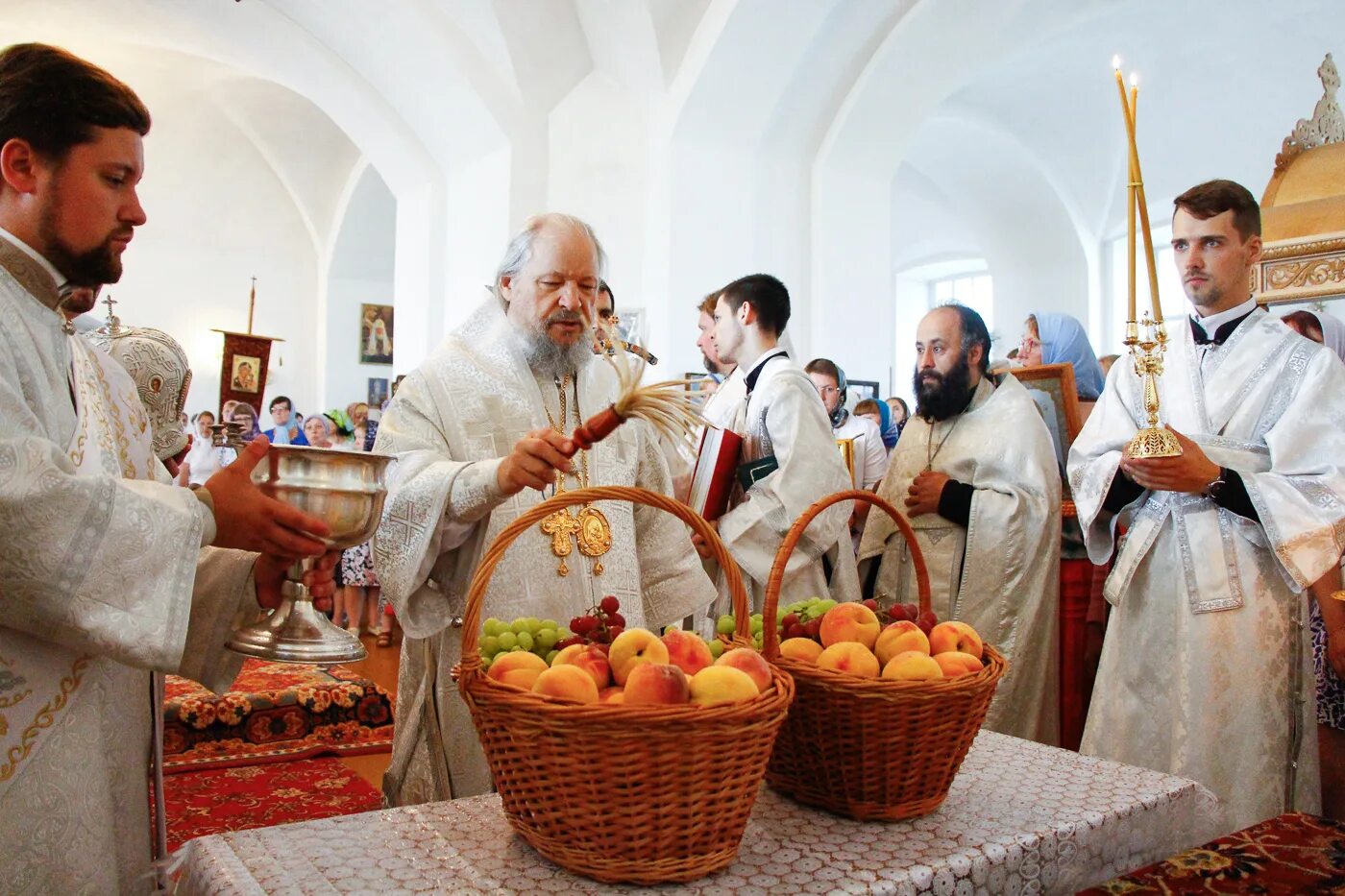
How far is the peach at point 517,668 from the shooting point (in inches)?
50.5

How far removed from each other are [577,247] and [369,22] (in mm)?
7542

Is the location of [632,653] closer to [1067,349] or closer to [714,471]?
[714,471]

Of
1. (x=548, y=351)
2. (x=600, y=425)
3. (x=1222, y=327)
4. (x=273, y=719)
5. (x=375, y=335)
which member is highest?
(x=375, y=335)

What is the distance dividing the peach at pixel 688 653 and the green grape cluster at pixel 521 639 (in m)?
0.17

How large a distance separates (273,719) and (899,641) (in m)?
3.83

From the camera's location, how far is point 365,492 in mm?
→ 1550

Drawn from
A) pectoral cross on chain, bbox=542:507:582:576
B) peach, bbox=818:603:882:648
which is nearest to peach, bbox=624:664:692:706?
peach, bbox=818:603:882:648

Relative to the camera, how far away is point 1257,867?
1431mm

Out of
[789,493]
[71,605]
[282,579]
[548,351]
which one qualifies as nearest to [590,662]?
[71,605]

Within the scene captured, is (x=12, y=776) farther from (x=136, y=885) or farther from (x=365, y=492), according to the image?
(x=365, y=492)

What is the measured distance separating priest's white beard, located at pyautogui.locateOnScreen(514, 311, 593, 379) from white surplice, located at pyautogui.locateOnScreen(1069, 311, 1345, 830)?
5.09 feet

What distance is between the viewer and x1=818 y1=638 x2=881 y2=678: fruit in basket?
1426mm

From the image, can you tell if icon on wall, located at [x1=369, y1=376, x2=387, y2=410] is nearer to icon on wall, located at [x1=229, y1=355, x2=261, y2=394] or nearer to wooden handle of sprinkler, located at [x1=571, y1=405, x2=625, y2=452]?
icon on wall, located at [x1=229, y1=355, x2=261, y2=394]

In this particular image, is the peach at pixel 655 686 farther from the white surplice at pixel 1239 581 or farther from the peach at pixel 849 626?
the white surplice at pixel 1239 581
